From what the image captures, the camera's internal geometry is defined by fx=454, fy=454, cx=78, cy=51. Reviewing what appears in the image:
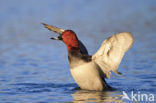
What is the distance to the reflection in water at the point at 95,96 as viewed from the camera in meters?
7.87

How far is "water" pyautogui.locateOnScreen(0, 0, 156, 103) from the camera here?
8.64 m

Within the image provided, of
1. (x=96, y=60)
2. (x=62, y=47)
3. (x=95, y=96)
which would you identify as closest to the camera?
(x=95, y=96)

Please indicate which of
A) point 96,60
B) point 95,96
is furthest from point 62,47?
point 95,96

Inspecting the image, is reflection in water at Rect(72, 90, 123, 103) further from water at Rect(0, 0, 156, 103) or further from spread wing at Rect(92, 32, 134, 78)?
spread wing at Rect(92, 32, 134, 78)

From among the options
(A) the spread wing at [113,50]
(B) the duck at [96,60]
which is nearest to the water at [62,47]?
(B) the duck at [96,60]

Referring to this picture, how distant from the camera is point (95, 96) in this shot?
324 inches

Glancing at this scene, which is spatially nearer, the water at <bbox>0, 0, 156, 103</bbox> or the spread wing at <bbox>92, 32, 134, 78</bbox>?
the spread wing at <bbox>92, 32, 134, 78</bbox>

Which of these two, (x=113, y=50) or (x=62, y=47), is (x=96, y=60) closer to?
(x=113, y=50)

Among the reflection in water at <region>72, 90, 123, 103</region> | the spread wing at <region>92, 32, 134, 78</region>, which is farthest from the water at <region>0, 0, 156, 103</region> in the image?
the spread wing at <region>92, 32, 134, 78</region>

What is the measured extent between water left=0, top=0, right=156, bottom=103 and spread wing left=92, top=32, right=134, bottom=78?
56 cm

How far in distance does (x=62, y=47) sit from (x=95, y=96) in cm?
611

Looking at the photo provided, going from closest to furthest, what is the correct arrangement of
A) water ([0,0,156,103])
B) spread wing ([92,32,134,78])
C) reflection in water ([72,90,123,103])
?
reflection in water ([72,90,123,103]) → spread wing ([92,32,134,78]) → water ([0,0,156,103])

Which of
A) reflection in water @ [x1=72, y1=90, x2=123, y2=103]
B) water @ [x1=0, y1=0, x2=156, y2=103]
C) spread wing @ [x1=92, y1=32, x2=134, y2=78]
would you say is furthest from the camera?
water @ [x1=0, y1=0, x2=156, y2=103]

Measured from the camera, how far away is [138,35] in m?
15.4
